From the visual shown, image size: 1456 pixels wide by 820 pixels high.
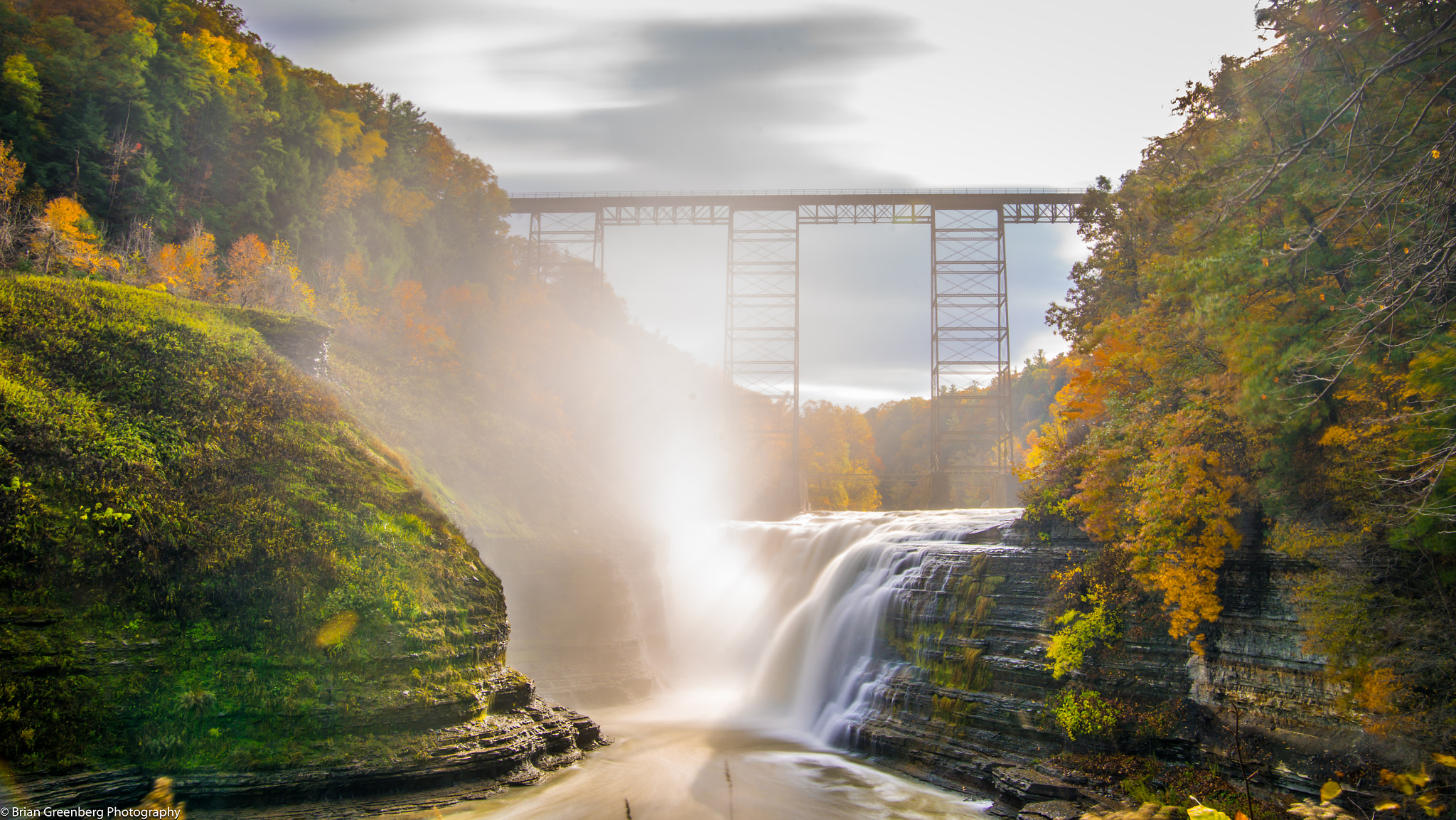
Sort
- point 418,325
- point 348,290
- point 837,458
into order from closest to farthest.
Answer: point 348,290, point 418,325, point 837,458

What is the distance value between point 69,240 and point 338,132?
1897 cm

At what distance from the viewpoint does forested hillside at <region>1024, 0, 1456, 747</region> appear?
23.6 ft

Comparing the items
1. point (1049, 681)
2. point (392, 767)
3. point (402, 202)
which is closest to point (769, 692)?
point (1049, 681)

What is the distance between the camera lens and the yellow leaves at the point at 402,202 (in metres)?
39.6

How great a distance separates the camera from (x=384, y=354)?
1266 inches

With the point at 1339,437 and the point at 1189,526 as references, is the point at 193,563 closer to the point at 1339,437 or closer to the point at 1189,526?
the point at 1189,526

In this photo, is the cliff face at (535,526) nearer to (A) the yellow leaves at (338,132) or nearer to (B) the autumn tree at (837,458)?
(A) the yellow leaves at (338,132)

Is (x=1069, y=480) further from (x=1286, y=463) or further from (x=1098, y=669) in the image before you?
(x=1286, y=463)

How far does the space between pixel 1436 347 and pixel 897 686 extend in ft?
34.8

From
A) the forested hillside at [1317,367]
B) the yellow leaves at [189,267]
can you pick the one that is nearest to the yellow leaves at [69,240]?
the yellow leaves at [189,267]

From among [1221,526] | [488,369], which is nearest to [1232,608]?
[1221,526]

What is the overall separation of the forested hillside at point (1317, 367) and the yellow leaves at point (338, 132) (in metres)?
35.9

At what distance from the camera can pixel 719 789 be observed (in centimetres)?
1333

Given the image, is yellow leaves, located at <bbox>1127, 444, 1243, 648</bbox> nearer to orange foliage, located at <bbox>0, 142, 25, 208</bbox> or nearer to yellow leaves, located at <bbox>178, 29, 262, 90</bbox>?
orange foliage, located at <bbox>0, 142, 25, 208</bbox>
